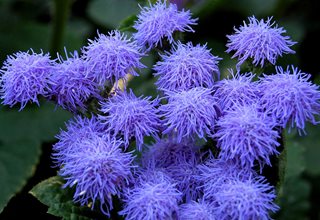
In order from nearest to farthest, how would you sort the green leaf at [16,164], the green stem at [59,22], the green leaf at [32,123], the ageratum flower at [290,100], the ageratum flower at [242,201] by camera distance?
the ageratum flower at [242,201]
the ageratum flower at [290,100]
the green leaf at [16,164]
the green leaf at [32,123]
the green stem at [59,22]

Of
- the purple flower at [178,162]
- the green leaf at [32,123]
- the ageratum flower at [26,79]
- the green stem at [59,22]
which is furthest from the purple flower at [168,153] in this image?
the green stem at [59,22]

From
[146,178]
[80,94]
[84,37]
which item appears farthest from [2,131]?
[146,178]

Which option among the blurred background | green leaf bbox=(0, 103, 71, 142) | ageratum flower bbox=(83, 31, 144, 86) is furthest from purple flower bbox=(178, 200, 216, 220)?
green leaf bbox=(0, 103, 71, 142)

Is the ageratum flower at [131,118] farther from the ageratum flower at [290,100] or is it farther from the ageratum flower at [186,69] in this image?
the ageratum flower at [290,100]

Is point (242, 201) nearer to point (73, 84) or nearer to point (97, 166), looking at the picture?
point (97, 166)

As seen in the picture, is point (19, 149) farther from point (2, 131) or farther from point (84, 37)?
point (84, 37)

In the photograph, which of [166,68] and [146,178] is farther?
[166,68]

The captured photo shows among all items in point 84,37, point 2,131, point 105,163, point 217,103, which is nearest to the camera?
point 105,163
